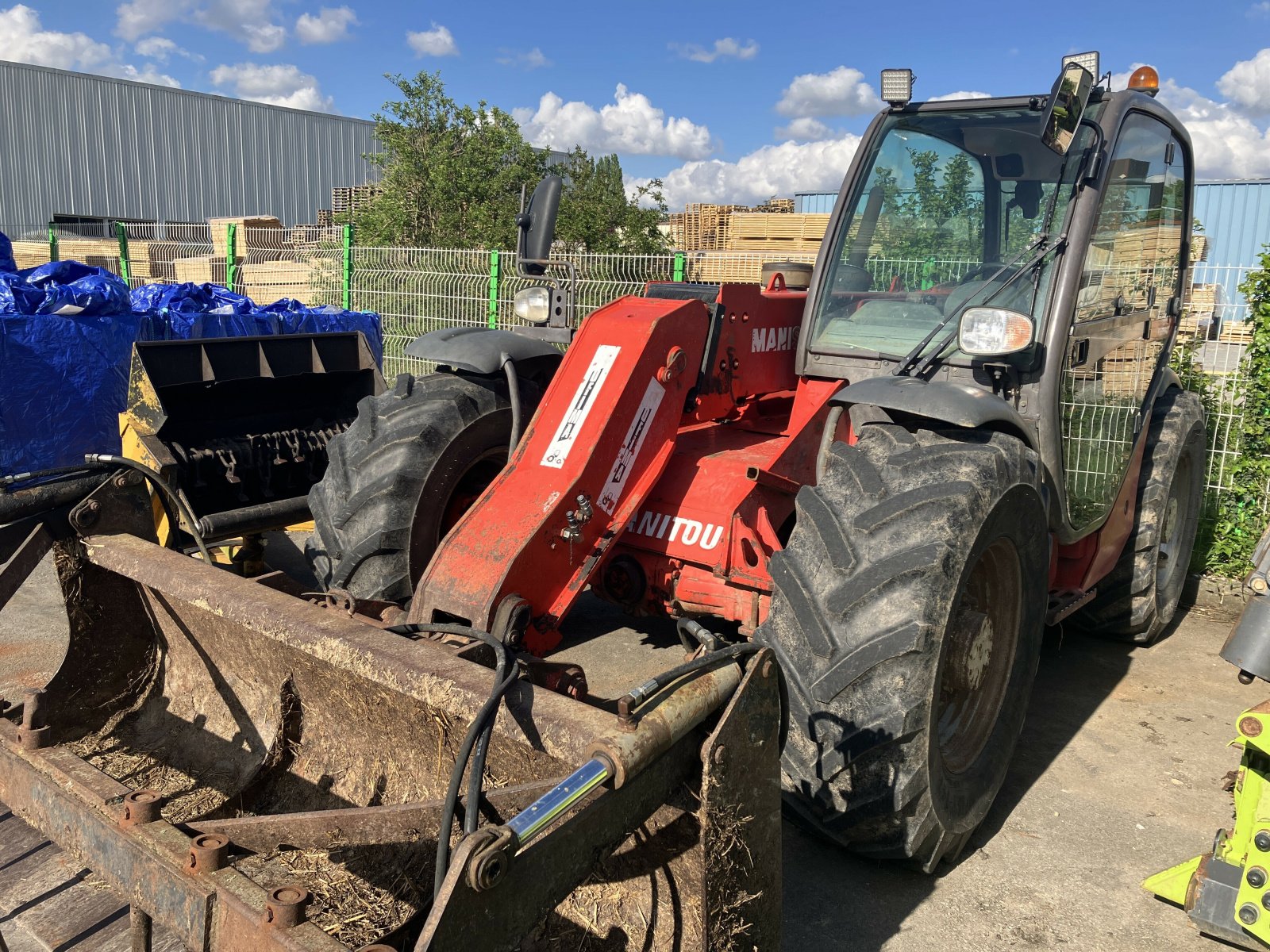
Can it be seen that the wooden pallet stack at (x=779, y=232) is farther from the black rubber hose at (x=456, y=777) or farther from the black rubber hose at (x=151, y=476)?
the black rubber hose at (x=456, y=777)

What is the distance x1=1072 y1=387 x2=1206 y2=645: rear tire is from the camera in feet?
16.9

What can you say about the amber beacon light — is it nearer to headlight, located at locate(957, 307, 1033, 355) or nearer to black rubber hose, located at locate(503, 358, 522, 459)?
headlight, located at locate(957, 307, 1033, 355)

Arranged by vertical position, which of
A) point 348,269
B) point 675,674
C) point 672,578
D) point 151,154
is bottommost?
point 672,578

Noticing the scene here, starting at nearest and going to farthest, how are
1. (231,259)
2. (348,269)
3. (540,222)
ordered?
(540,222), (348,269), (231,259)

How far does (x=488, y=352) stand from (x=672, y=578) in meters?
1.26

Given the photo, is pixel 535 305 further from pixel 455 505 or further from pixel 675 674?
pixel 675 674

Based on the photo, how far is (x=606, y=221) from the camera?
1870 cm

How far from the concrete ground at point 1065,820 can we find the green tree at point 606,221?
43.0 ft

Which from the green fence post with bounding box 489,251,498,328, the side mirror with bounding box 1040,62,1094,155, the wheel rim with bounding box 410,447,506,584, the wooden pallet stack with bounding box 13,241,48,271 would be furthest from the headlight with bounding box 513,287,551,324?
the wooden pallet stack with bounding box 13,241,48,271

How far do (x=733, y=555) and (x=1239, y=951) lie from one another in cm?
198

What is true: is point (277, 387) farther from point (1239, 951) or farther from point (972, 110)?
point (1239, 951)

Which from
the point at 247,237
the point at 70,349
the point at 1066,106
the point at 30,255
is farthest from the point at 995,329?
the point at 30,255

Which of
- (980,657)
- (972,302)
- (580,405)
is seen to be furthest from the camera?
(972,302)

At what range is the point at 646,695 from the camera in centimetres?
208
